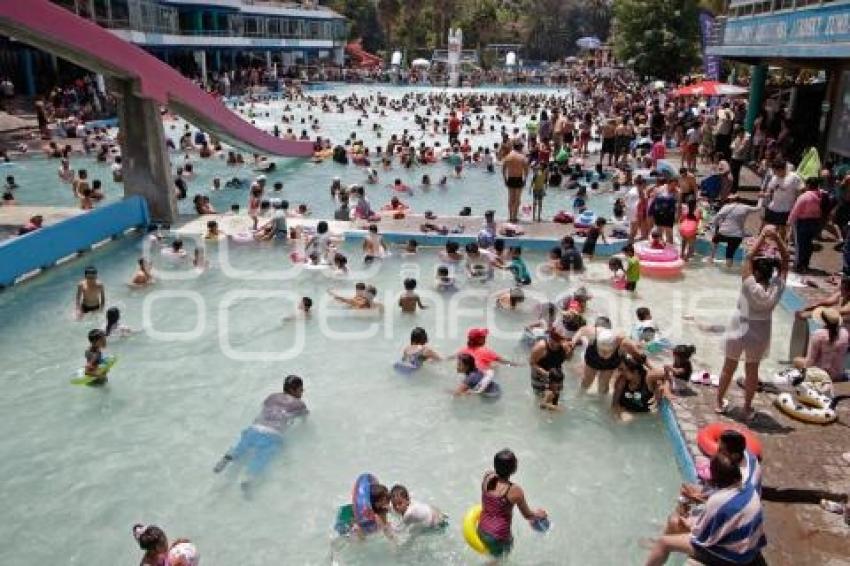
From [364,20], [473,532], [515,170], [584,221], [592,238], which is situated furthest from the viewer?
[364,20]

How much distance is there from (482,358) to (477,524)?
3.18 metres

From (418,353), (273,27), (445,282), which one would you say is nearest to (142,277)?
(445,282)

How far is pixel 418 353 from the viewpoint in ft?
29.5

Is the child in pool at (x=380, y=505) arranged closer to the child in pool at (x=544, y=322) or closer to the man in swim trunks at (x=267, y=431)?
the man in swim trunks at (x=267, y=431)

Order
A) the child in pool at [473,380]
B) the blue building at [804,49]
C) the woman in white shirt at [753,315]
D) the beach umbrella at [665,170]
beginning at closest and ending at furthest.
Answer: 1. the woman in white shirt at [753,315]
2. the child in pool at [473,380]
3. the blue building at [804,49]
4. the beach umbrella at [665,170]

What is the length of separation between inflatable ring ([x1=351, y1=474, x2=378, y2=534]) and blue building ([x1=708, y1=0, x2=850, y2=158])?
10857 mm

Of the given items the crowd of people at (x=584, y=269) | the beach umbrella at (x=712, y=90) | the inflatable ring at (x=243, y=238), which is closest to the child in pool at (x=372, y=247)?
Result: the crowd of people at (x=584, y=269)

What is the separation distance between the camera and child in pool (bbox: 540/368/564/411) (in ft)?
26.3

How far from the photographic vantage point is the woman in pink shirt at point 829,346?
740 centimetres

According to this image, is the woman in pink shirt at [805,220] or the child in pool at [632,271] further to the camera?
the child in pool at [632,271]

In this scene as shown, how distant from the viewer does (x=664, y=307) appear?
10727 mm

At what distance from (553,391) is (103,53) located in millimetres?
10878

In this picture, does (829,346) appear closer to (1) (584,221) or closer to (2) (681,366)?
(2) (681,366)

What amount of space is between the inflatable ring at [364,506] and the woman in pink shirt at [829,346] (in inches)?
196
